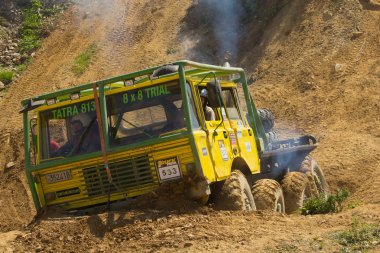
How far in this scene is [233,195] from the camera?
8609 mm

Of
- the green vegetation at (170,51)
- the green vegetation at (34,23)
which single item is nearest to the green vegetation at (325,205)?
the green vegetation at (170,51)

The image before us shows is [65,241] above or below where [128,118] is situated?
below

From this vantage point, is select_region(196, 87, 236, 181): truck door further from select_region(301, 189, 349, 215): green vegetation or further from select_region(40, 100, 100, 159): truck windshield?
select_region(301, 189, 349, 215): green vegetation

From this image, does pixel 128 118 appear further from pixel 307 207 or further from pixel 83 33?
pixel 83 33

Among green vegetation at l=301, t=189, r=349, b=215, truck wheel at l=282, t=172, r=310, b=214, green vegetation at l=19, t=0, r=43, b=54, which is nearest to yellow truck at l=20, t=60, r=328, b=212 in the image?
green vegetation at l=301, t=189, r=349, b=215

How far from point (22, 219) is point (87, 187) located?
657 cm

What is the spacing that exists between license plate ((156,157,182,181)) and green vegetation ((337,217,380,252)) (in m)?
2.24

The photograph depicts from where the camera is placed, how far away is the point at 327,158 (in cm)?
1580

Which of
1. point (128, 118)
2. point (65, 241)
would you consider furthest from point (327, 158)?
point (65, 241)

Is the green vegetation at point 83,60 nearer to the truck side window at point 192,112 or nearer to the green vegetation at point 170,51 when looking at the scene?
the green vegetation at point 170,51

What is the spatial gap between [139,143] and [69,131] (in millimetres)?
1240

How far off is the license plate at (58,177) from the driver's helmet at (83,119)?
69 cm

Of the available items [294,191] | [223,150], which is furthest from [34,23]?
[223,150]

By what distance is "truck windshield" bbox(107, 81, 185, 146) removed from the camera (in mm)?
8562
